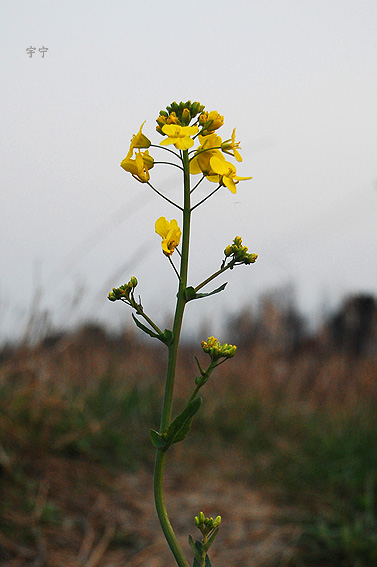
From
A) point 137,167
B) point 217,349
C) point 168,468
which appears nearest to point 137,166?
point 137,167

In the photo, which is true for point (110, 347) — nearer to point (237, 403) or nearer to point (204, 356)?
point (204, 356)

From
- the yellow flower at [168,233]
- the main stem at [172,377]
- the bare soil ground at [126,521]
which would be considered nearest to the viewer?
the main stem at [172,377]

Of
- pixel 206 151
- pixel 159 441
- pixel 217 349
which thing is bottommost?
pixel 159 441

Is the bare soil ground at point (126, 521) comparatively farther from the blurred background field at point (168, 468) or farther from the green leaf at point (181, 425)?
the green leaf at point (181, 425)

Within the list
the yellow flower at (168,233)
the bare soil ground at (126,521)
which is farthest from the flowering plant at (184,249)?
the bare soil ground at (126,521)

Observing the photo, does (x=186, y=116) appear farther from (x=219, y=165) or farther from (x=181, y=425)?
(x=181, y=425)

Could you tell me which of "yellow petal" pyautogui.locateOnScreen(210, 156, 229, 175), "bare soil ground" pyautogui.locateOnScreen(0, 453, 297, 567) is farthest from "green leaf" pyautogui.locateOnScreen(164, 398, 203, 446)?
"bare soil ground" pyautogui.locateOnScreen(0, 453, 297, 567)
